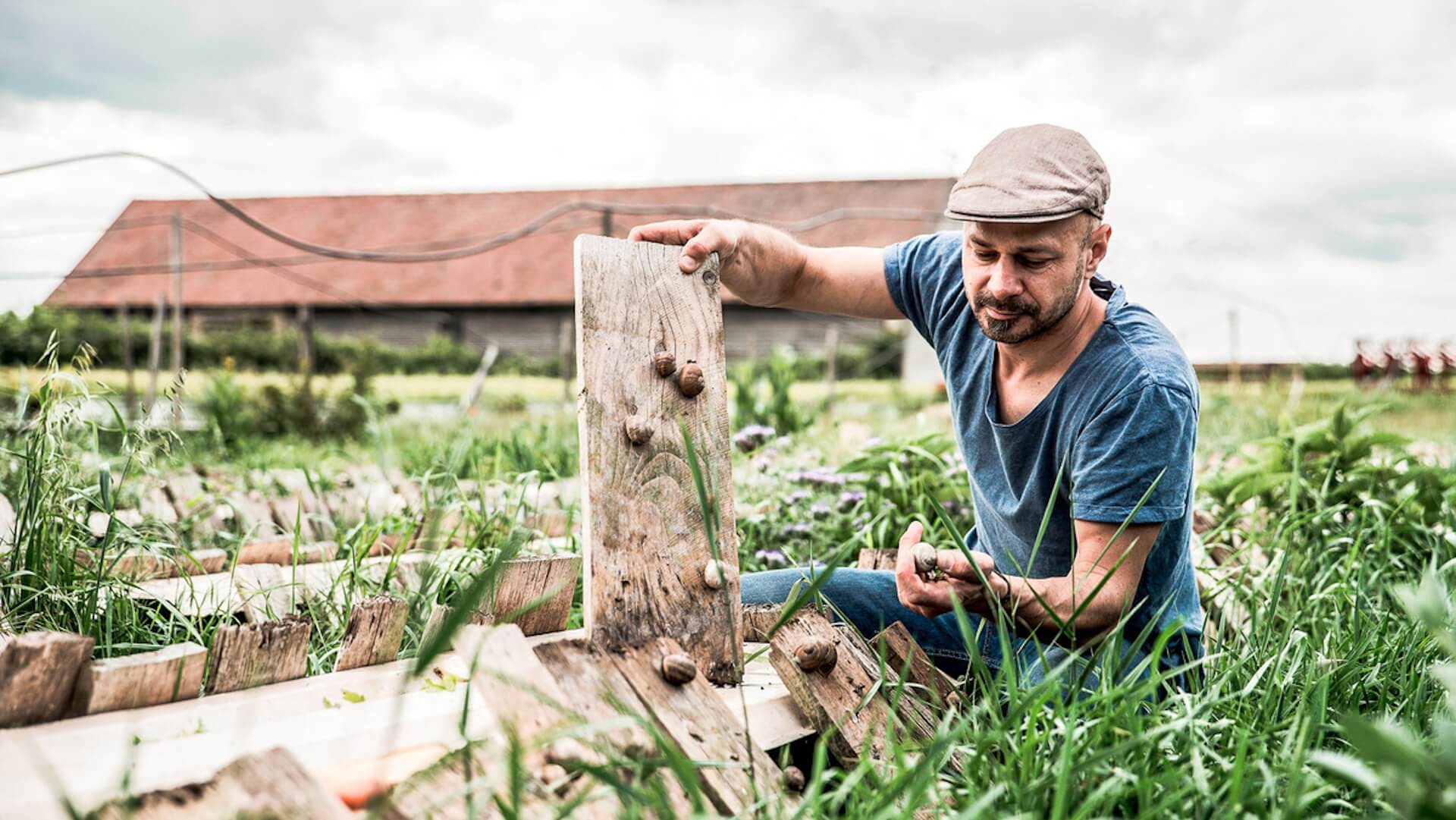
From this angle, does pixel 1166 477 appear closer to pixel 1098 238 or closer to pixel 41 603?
pixel 1098 238

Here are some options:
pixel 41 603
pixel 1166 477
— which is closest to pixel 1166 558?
pixel 1166 477

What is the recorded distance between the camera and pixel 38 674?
1351mm

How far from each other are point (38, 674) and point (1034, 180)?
5.55ft

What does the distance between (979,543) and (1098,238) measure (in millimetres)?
787

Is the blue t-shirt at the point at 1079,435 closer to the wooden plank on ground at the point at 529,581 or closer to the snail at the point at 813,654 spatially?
the snail at the point at 813,654

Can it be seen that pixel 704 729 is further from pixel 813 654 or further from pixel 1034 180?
pixel 1034 180

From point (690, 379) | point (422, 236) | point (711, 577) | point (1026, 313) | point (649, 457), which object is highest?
point (422, 236)

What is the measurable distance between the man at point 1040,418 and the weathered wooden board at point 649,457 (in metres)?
0.14

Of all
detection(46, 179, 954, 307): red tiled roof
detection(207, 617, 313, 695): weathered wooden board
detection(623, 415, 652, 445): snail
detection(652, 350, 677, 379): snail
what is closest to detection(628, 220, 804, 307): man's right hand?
detection(652, 350, 677, 379): snail

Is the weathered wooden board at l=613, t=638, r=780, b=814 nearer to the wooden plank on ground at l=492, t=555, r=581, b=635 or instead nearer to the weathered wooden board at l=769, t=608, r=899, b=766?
the weathered wooden board at l=769, t=608, r=899, b=766

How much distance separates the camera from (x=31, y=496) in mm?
1919

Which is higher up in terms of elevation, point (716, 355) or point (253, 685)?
point (716, 355)

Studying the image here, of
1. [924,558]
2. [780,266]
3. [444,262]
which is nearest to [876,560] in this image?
[780,266]

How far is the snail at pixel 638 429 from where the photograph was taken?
1662mm
